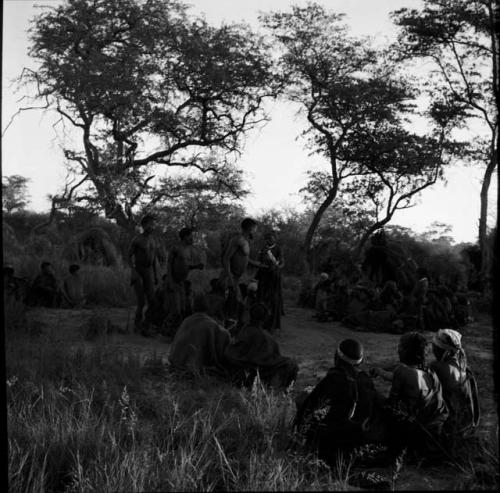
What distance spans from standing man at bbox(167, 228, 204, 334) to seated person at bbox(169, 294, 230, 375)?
2.11 metres

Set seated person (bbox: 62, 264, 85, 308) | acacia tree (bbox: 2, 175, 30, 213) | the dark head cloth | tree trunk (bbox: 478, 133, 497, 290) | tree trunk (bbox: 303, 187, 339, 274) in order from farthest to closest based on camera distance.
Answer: acacia tree (bbox: 2, 175, 30, 213) → tree trunk (bbox: 303, 187, 339, 274) → tree trunk (bbox: 478, 133, 497, 290) → seated person (bbox: 62, 264, 85, 308) → the dark head cloth

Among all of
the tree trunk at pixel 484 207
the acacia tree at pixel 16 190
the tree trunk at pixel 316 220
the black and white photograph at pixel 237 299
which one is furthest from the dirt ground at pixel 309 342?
the acacia tree at pixel 16 190

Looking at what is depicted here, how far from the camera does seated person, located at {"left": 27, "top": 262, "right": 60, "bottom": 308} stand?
11.7m

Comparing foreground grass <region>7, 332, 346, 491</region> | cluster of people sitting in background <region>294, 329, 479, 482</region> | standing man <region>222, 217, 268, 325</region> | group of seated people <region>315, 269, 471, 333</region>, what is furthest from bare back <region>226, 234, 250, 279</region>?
cluster of people sitting in background <region>294, 329, 479, 482</region>

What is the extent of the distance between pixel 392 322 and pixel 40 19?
49.3 feet

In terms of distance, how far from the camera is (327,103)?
775 inches

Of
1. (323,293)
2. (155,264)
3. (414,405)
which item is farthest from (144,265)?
(414,405)

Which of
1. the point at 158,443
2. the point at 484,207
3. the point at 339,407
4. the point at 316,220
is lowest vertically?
the point at 158,443

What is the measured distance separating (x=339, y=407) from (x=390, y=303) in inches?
267

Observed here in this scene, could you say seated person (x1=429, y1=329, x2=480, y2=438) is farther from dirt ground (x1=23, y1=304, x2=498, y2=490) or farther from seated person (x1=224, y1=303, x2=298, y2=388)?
seated person (x1=224, y1=303, x2=298, y2=388)

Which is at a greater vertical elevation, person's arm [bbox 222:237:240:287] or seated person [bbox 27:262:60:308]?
person's arm [bbox 222:237:240:287]

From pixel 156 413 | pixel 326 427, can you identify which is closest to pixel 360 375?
pixel 326 427

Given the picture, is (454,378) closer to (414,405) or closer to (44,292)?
(414,405)

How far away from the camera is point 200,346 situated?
6.74 meters
